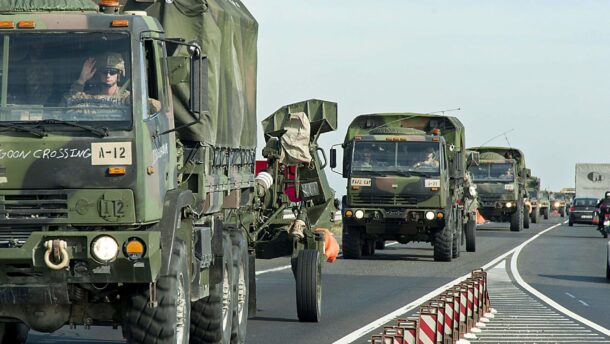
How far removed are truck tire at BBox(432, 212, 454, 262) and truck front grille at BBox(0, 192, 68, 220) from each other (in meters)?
23.3

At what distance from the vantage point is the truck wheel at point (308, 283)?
18.1 metres

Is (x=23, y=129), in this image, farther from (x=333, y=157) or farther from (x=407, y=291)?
(x=333, y=157)

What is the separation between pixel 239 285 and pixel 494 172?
42.2m

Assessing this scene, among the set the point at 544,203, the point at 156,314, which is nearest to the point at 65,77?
the point at 156,314

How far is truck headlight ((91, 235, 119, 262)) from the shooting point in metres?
11.1

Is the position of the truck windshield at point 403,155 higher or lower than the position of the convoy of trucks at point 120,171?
higher

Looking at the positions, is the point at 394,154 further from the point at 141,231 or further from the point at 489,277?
the point at 141,231

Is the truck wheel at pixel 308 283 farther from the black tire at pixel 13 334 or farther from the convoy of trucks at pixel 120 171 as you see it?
the black tire at pixel 13 334

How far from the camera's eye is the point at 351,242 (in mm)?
35250

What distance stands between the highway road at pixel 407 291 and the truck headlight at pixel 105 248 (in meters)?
5.08

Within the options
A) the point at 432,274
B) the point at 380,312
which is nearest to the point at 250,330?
the point at 380,312

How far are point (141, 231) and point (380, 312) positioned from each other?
9447mm

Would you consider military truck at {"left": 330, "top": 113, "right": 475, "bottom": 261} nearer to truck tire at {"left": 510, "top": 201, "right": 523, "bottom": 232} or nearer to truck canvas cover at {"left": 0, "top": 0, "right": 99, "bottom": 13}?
truck canvas cover at {"left": 0, "top": 0, "right": 99, "bottom": 13}

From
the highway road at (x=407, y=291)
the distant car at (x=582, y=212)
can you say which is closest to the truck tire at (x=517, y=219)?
the highway road at (x=407, y=291)
